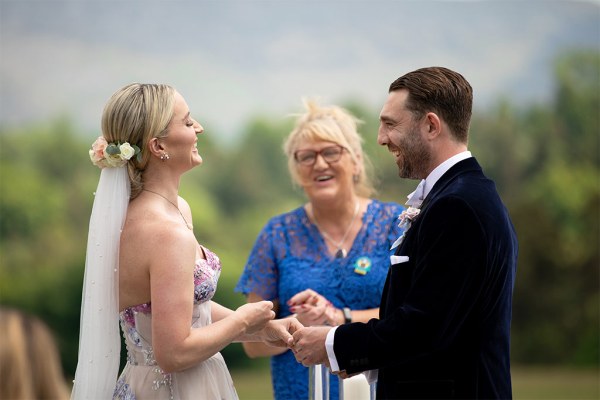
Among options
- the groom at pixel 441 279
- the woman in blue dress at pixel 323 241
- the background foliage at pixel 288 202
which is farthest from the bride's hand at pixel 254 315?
the background foliage at pixel 288 202

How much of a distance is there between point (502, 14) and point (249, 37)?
612 centimetres

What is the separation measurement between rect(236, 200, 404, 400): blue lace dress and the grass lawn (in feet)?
32.0

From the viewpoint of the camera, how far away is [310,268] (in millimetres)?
4699

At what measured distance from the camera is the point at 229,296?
580 inches

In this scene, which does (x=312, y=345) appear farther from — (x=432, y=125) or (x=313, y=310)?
(x=313, y=310)

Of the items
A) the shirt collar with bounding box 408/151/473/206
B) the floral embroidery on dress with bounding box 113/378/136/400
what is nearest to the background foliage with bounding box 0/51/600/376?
the floral embroidery on dress with bounding box 113/378/136/400

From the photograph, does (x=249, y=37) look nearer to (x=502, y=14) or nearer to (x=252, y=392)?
(x=502, y=14)

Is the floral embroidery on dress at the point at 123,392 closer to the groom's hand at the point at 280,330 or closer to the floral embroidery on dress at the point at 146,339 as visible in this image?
the floral embroidery on dress at the point at 146,339

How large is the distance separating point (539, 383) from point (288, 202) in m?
6.10

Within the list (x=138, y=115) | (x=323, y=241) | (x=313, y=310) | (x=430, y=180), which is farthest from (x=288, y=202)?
(x=430, y=180)

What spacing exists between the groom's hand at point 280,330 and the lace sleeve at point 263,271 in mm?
952

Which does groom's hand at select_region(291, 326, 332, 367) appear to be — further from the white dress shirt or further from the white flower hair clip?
the white flower hair clip

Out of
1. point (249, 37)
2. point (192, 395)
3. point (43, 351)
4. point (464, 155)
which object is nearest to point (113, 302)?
point (192, 395)

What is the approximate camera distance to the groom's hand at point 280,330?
364 centimetres
